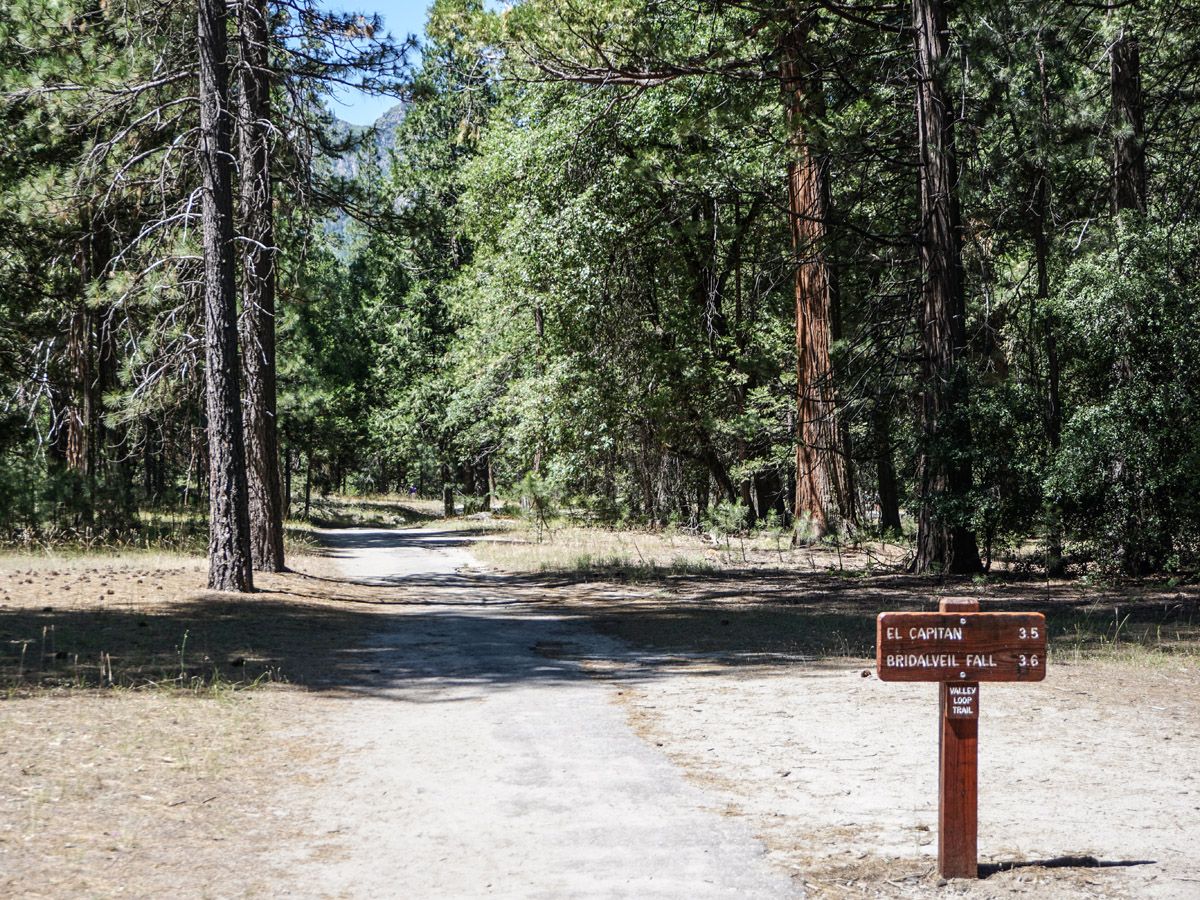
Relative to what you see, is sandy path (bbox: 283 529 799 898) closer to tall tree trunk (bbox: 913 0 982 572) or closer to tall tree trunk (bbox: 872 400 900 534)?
tall tree trunk (bbox: 913 0 982 572)

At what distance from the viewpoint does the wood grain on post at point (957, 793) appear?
4.75 meters

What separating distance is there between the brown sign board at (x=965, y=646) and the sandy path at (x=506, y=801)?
3.60ft

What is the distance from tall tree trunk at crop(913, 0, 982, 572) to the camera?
1659cm

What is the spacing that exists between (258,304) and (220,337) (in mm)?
2774

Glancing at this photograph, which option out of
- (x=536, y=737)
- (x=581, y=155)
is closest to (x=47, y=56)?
(x=581, y=155)

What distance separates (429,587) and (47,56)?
10674 mm

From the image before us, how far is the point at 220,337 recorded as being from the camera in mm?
14766

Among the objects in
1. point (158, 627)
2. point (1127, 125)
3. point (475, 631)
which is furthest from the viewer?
point (1127, 125)

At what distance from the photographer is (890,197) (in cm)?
2372

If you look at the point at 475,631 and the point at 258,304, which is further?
the point at 258,304

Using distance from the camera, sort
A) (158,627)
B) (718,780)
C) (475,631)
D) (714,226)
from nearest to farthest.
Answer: (718,780) < (158,627) < (475,631) < (714,226)

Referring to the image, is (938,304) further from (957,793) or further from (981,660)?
(957,793)

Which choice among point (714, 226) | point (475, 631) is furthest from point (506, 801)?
point (714, 226)

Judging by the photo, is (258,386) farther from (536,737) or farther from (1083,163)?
(1083,163)
